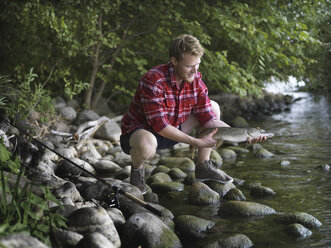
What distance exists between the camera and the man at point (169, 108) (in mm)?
3746

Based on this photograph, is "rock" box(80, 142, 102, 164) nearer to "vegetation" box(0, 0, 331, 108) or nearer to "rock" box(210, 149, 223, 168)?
"vegetation" box(0, 0, 331, 108)

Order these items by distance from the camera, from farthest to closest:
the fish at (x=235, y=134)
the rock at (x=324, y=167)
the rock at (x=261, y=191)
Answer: the rock at (x=324, y=167), the rock at (x=261, y=191), the fish at (x=235, y=134)

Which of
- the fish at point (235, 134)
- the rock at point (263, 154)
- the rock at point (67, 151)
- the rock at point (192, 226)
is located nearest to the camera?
the rock at point (192, 226)

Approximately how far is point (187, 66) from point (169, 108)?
0.46 m

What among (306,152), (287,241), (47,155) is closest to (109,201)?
(287,241)

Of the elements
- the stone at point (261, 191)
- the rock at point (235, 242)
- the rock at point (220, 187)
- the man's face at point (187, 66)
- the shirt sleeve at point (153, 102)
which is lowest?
the rock at point (220, 187)

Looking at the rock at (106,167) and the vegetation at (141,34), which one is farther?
the vegetation at (141,34)

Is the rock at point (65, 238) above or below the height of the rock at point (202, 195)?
above

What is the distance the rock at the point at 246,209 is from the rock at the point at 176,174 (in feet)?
4.33

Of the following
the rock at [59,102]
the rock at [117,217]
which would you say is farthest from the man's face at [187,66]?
the rock at [59,102]

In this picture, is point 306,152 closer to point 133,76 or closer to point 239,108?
point 133,76

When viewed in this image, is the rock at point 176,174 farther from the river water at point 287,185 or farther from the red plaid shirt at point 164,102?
the red plaid shirt at point 164,102

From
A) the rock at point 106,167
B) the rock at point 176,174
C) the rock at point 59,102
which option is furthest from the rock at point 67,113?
the rock at point 176,174

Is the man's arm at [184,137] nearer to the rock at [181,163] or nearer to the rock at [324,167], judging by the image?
the rock at [181,163]
